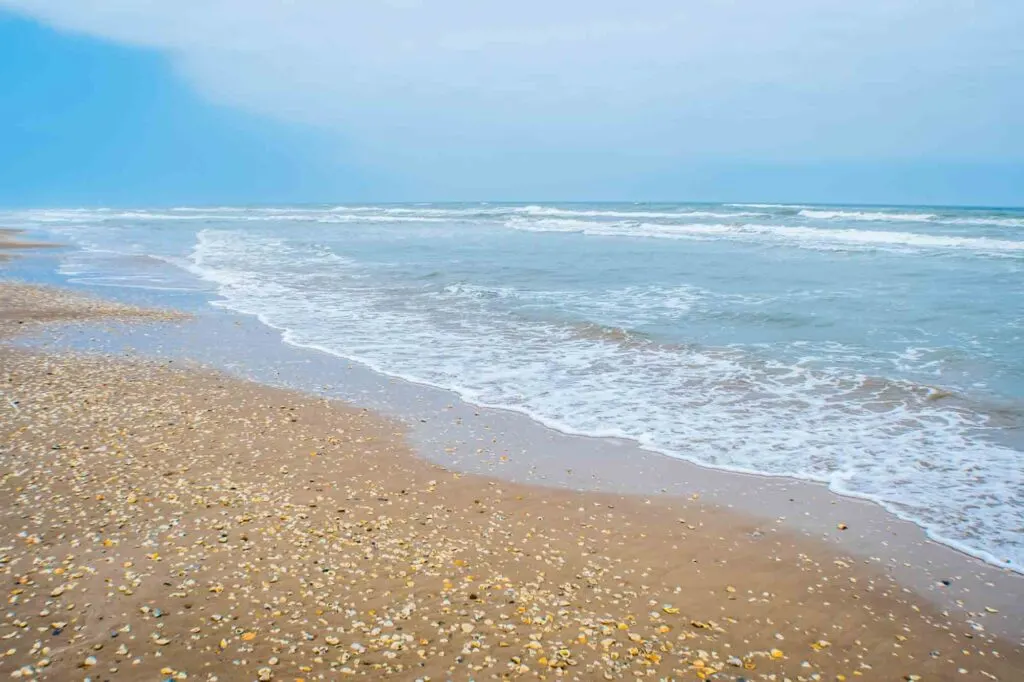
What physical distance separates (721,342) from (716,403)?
3.66 meters

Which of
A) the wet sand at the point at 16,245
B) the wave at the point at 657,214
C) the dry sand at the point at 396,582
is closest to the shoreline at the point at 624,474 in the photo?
the dry sand at the point at 396,582

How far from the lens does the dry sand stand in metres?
3.67

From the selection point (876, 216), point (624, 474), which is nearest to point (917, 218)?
point (876, 216)

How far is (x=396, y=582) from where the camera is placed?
4363 millimetres

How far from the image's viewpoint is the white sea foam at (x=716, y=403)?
612cm

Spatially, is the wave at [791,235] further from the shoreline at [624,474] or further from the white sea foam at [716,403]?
the shoreline at [624,474]

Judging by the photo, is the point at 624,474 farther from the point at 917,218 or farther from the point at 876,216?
the point at 876,216

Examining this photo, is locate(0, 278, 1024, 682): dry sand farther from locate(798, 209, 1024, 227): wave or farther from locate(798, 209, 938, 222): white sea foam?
locate(798, 209, 938, 222): white sea foam

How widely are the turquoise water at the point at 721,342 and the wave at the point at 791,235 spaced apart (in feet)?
11.6

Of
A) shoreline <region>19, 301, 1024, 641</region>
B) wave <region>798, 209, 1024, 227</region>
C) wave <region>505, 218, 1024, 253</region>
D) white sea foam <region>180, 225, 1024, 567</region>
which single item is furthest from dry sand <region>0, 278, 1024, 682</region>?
wave <region>798, 209, 1024, 227</region>

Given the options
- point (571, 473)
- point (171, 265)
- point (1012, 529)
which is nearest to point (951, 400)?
point (1012, 529)

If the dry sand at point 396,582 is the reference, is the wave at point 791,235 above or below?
above

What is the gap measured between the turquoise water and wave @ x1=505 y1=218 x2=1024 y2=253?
140 inches

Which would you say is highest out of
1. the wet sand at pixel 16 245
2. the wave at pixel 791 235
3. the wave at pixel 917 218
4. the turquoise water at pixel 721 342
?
the wave at pixel 917 218
